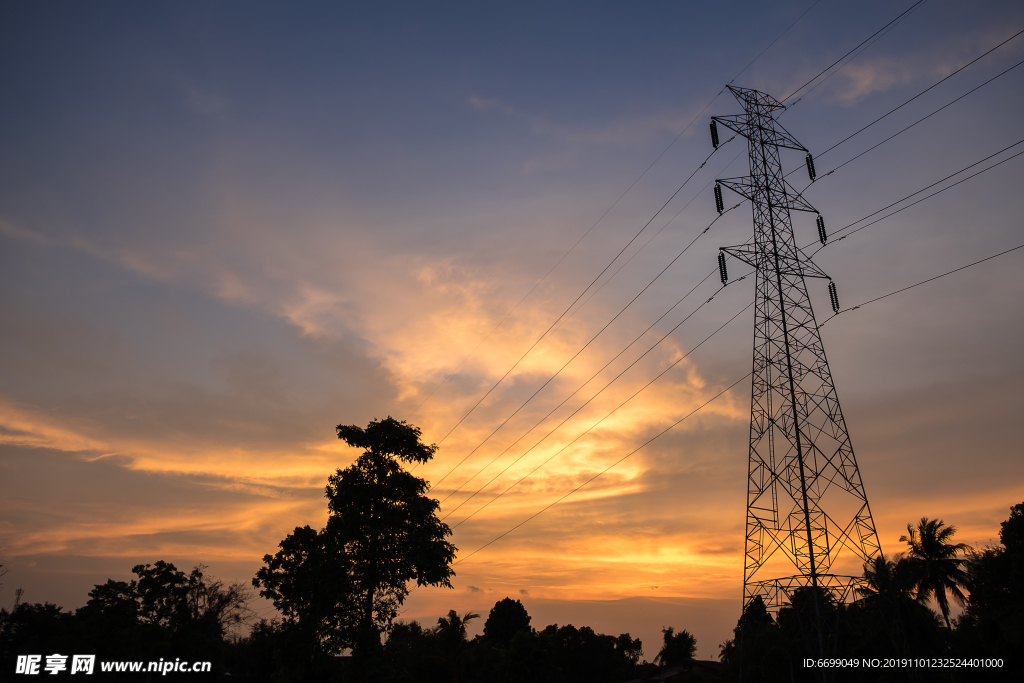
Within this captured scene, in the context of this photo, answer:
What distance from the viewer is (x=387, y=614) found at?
113ft

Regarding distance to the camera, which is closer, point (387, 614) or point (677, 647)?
point (387, 614)

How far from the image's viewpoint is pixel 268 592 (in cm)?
3716

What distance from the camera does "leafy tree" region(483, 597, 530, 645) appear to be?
9650 centimetres

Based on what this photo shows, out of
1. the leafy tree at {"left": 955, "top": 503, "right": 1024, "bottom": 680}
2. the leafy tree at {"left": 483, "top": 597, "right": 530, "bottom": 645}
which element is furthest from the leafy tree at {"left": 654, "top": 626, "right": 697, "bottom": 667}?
the leafy tree at {"left": 955, "top": 503, "right": 1024, "bottom": 680}

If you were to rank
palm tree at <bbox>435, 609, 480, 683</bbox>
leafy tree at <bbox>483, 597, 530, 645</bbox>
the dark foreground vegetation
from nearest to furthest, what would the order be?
1. the dark foreground vegetation
2. palm tree at <bbox>435, 609, 480, 683</bbox>
3. leafy tree at <bbox>483, 597, 530, 645</bbox>

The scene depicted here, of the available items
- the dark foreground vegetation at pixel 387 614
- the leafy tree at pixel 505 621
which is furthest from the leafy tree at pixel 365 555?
the leafy tree at pixel 505 621

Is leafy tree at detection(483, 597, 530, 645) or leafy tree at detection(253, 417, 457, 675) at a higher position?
leafy tree at detection(253, 417, 457, 675)

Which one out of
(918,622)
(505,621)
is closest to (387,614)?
(918,622)

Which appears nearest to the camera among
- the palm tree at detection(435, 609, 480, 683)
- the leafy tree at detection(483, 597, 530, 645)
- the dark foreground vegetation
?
the dark foreground vegetation

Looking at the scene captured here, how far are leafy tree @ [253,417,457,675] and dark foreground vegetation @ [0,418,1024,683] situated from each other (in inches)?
2.7

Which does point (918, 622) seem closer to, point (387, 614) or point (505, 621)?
point (387, 614)

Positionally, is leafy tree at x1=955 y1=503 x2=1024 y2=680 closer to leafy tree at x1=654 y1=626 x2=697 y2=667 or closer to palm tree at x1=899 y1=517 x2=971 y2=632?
palm tree at x1=899 y1=517 x2=971 y2=632

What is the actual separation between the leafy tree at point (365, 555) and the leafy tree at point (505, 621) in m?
67.6

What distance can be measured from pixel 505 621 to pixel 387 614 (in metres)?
69.2
